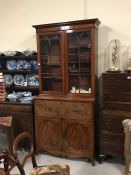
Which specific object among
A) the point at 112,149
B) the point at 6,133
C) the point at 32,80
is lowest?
the point at 112,149

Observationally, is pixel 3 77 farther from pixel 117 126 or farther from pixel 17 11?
pixel 117 126

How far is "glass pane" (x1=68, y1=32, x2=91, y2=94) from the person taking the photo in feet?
9.59

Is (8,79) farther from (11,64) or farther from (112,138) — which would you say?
(112,138)

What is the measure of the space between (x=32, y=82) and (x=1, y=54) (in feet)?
2.33

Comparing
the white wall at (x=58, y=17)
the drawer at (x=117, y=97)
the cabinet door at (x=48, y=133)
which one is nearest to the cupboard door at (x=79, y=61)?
the drawer at (x=117, y=97)

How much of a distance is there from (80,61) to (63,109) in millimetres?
718

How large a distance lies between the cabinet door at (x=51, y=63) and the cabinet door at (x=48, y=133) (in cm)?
45

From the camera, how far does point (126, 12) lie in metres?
2.98

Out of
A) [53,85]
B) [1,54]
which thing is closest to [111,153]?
[53,85]

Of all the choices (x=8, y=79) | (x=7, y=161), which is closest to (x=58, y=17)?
(x=8, y=79)

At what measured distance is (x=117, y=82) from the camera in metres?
2.76

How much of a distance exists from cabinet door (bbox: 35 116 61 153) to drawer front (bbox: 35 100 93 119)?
0.34 ft

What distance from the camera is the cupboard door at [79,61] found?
9.57 ft

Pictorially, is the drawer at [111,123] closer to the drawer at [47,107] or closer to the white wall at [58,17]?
the drawer at [47,107]
